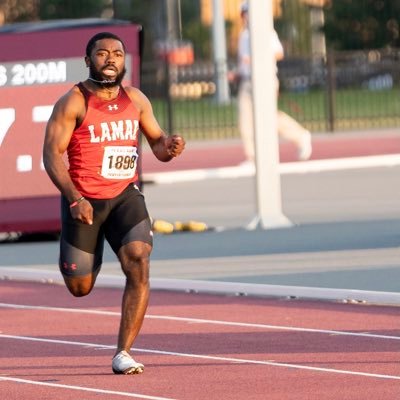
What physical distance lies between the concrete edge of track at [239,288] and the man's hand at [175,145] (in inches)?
118

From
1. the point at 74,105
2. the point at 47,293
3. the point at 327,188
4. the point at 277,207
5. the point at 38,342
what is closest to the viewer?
the point at 74,105

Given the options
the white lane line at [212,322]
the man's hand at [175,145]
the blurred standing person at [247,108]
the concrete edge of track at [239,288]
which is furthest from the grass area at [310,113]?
the man's hand at [175,145]

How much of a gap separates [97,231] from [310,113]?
27.6 metres

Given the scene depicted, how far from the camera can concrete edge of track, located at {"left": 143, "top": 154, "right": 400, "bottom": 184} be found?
2488cm

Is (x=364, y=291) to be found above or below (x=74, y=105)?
below

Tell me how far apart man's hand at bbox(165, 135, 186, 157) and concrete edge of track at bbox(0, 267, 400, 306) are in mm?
3003

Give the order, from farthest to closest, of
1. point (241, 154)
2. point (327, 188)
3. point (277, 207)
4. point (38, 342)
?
point (241, 154) < point (327, 188) < point (277, 207) < point (38, 342)

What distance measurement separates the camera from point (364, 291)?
13.2 meters

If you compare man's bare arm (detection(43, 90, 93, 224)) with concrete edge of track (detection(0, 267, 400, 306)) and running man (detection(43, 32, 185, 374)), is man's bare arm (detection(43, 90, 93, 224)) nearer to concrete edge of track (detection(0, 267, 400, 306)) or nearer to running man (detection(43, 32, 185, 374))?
running man (detection(43, 32, 185, 374))

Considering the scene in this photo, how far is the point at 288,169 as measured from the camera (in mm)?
25641

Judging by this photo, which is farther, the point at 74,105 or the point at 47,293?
the point at 47,293

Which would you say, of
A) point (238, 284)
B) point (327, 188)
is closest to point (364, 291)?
point (238, 284)

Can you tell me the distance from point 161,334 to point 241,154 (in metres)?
17.4

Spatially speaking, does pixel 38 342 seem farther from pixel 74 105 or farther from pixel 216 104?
pixel 216 104
